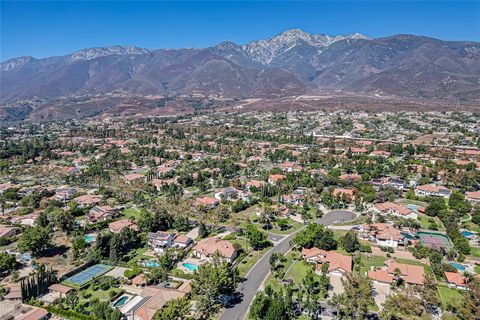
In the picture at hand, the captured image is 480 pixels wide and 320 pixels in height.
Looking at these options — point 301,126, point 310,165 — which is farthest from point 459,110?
point 310,165

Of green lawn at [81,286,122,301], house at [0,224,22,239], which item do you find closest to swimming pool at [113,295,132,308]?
green lawn at [81,286,122,301]

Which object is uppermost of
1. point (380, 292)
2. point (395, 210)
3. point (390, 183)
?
point (390, 183)

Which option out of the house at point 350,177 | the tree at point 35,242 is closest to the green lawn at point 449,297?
the house at point 350,177

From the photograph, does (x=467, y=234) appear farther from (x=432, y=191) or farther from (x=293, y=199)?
(x=293, y=199)

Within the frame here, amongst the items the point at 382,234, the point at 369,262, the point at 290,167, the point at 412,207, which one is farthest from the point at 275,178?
the point at 369,262

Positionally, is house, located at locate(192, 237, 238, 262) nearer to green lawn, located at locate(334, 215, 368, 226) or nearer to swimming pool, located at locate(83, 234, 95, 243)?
swimming pool, located at locate(83, 234, 95, 243)

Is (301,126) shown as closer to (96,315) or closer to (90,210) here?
(90,210)

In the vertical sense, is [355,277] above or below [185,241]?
above
